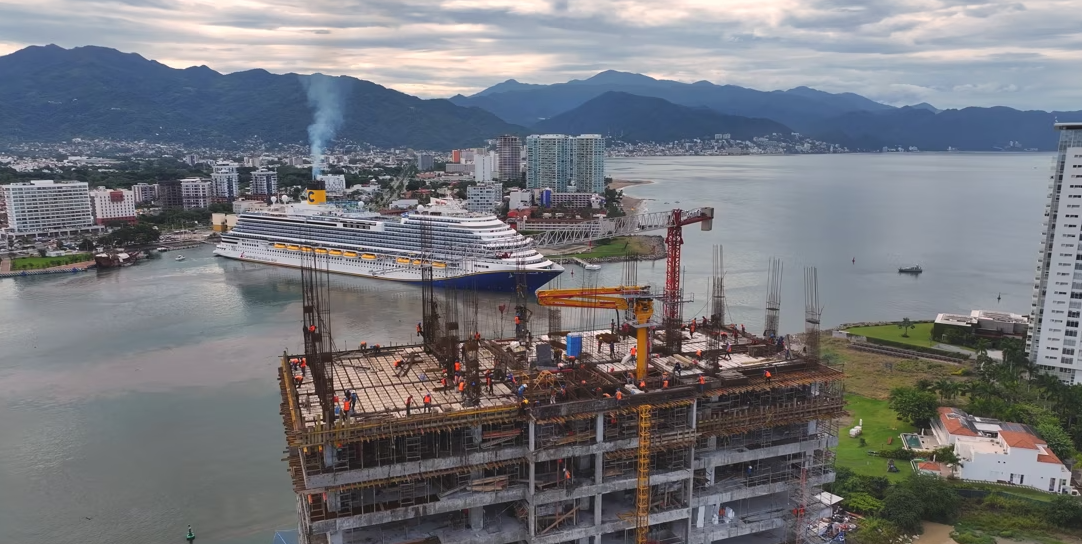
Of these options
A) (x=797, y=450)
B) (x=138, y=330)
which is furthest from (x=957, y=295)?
(x=138, y=330)

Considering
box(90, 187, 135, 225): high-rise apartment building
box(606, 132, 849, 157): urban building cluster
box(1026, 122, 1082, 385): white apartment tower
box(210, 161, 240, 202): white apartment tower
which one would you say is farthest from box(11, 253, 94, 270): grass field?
box(606, 132, 849, 157): urban building cluster

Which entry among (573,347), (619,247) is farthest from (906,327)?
(619,247)

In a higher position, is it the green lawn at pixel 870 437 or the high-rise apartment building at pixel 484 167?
the high-rise apartment building at pixel 484 167

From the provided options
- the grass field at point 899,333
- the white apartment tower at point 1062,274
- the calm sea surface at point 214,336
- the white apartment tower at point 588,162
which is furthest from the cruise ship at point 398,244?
the white apartment tower at point 588,162

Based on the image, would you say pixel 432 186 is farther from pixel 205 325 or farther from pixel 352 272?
pixel 205 325

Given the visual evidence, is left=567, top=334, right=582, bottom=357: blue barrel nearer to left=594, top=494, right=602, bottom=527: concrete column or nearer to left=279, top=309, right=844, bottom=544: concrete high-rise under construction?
left=279, top=309, right=844, bottom=544: concrete high-rise under construction

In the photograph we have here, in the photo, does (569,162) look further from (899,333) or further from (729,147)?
(729,147)

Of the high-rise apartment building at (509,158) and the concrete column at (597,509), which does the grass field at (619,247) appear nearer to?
the concrete column at (597,509)
